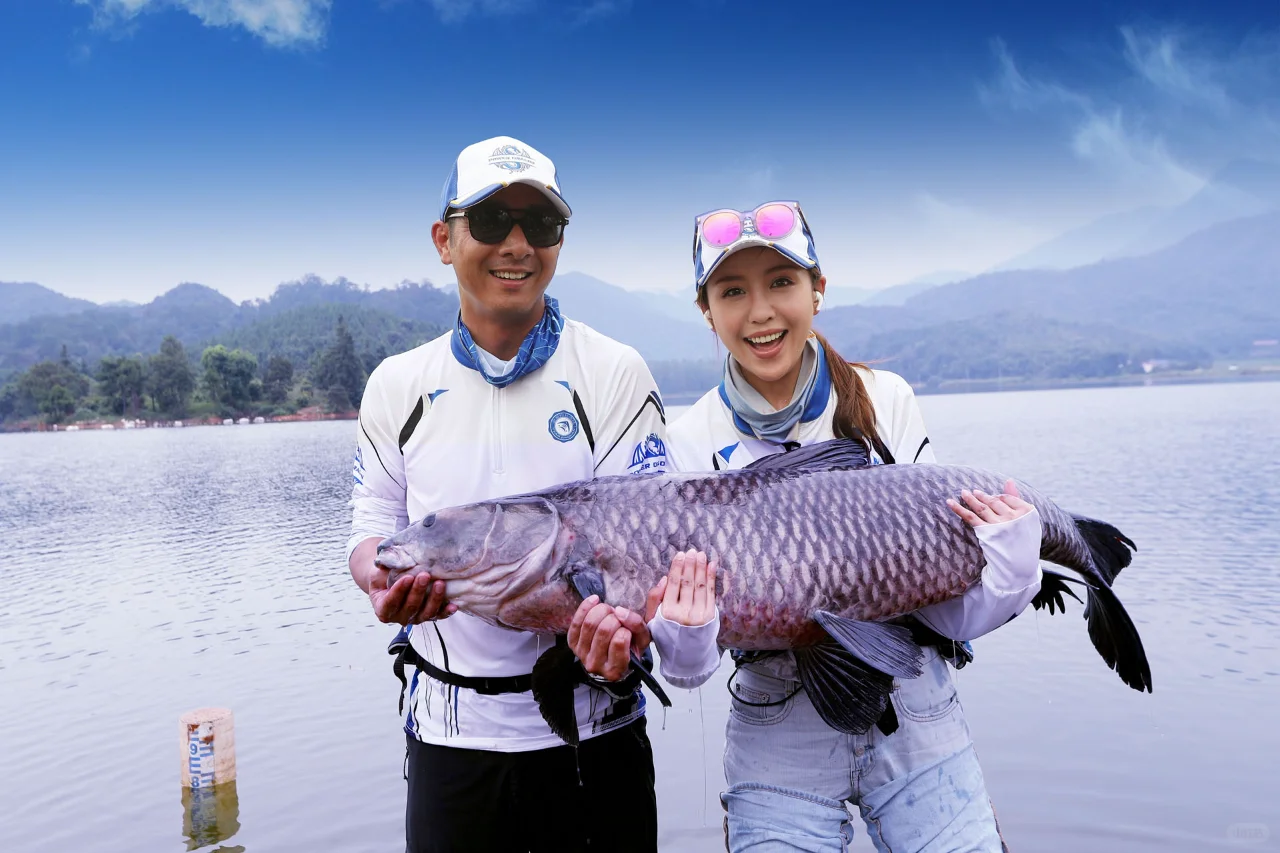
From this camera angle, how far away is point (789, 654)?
318 cm

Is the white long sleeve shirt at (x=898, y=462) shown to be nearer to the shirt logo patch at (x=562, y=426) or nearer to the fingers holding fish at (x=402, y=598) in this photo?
the shirt logo patch at (x=562, y=426)

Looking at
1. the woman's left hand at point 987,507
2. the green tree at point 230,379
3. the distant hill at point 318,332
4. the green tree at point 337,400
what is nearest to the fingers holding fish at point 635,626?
the woman's left hand at point 987,507

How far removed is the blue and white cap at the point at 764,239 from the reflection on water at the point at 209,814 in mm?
6760

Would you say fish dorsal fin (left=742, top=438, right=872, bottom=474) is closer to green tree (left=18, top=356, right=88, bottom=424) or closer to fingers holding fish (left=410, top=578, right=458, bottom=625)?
fingers holding fish (left=410, top=578, right=458, bottom=625)

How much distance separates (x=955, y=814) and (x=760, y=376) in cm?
164

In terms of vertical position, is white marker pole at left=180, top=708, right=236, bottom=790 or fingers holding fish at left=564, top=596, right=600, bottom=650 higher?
fingers holding fish at left=564, top=596, right=600, bottom=650

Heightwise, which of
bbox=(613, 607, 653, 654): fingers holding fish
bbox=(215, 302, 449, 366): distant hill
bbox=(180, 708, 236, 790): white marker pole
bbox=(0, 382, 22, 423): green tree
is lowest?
bbox=(180, 708, 236, 790): white marker pole

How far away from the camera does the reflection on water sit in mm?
7453

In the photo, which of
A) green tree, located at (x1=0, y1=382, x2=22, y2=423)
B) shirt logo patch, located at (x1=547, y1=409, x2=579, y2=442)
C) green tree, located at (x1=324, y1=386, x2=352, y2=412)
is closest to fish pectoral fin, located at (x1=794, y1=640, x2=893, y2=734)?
shirt logo patch, located at (x1=547, y1=409, x2=579, y2=442)

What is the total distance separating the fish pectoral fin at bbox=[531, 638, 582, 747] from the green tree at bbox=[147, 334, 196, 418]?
110773 millimetres

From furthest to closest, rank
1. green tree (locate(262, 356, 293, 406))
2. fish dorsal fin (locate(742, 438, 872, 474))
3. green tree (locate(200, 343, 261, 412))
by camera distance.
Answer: green tree (locate(262, 356, 293, 406)) → green tree (locate(200, 343, 261, 412)) → fish dorsal fin (locate(742, 438, 872, 474))

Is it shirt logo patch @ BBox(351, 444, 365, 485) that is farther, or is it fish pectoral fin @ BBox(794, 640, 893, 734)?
shirt logo patch @ BBox(351, 444, 365, 485)

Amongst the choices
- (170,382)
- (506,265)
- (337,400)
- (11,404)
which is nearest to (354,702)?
(506,265)

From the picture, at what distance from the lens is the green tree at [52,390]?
103 metres
